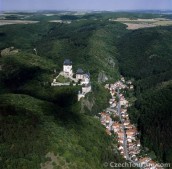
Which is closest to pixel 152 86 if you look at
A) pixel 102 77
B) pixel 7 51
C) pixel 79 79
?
pixel 102 77

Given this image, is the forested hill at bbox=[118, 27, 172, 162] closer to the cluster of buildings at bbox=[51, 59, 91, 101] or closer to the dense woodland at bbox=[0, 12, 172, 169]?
the dense woodland at bbox=[0, 12, 172, 169]

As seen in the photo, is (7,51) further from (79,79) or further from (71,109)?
(71,109)

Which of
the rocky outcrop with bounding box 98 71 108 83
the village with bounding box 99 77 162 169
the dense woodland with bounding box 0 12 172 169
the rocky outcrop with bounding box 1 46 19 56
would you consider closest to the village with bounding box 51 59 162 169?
the village with bounding box 99 77 162 169

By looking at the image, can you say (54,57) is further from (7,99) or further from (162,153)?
(162,153)

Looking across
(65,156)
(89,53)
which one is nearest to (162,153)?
(65,156)

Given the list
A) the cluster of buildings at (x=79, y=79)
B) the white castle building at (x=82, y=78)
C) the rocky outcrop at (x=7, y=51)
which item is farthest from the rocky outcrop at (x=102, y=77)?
the rocky outcrop at (x=7, y=51)
